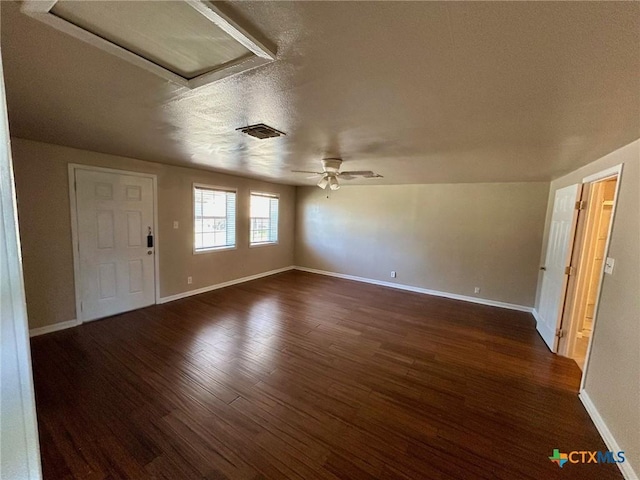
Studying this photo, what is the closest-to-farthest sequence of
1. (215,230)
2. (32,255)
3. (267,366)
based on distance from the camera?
1. (267,366)
2. (32,255)
3. (215,230)

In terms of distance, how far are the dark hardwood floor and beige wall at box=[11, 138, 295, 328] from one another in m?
0.56

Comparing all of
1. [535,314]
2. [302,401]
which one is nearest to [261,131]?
[302,401]

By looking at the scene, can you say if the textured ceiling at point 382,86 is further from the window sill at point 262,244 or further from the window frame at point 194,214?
the window sill at point 262,244

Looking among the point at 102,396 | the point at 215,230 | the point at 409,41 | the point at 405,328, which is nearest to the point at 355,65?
the point at 409,41

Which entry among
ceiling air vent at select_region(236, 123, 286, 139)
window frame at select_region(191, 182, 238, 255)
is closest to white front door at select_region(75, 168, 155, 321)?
window frame at select_region(191, 182, 238, 255)

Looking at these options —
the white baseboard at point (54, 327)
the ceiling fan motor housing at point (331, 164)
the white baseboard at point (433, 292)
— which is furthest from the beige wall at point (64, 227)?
the ceiling fan motor housing at point (331, 164)

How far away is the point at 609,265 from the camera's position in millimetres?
2234

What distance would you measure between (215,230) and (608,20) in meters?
5.36

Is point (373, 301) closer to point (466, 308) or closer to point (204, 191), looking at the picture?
point (466, 308)

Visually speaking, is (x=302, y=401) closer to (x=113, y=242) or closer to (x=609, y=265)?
(x=609, y=265)

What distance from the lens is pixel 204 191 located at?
4945 millimetres

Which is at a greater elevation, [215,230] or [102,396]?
[215,230]

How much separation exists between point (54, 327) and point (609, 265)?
5.93 m

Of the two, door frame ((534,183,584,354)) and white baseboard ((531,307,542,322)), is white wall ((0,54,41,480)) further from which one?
white baseboard ((531,307,542,322))
